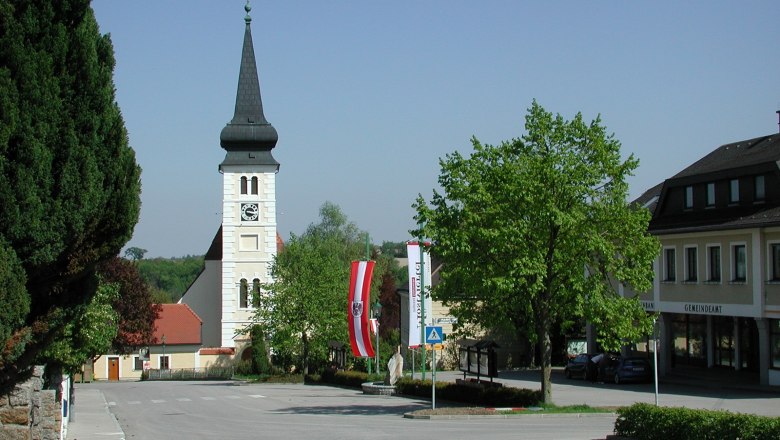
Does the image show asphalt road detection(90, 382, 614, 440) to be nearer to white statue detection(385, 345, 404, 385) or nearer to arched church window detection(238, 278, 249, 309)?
white statue detection(385, 345, 404, 385)

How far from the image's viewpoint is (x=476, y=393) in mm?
33250

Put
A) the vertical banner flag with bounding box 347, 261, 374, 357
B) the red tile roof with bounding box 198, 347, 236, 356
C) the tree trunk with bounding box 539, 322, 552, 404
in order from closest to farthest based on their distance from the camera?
the tree trunk with bounding box 539, 322, 552, 404, the vertical banner flag with bounding box 347, 261, 374, 357, the red tile roof with bounding box 198, 347, 236, 356

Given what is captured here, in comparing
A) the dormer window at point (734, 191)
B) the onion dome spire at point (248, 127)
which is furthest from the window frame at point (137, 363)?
the dormer window at point (734, 191)

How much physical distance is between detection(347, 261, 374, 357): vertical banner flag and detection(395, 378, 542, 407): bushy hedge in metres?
4.99

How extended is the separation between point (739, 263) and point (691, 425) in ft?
69.1

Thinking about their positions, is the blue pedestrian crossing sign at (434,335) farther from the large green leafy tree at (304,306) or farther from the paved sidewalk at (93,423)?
the large green leafy tree at (304,306)

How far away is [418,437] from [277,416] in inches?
384

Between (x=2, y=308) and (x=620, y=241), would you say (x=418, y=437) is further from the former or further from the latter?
(x=2, y=308)

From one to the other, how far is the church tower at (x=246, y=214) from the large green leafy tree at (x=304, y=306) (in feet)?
47.4

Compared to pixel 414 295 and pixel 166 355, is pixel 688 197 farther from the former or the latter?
pixel 166 355

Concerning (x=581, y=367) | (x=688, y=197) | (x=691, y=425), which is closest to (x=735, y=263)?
(x=688, y=197)

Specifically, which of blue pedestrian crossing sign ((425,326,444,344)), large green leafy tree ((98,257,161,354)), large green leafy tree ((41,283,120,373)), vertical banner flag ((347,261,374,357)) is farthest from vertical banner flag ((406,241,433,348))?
large green leafy tree ((98,257,161,354))

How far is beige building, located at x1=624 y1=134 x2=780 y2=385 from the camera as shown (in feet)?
117

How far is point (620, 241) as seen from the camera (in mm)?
29000
